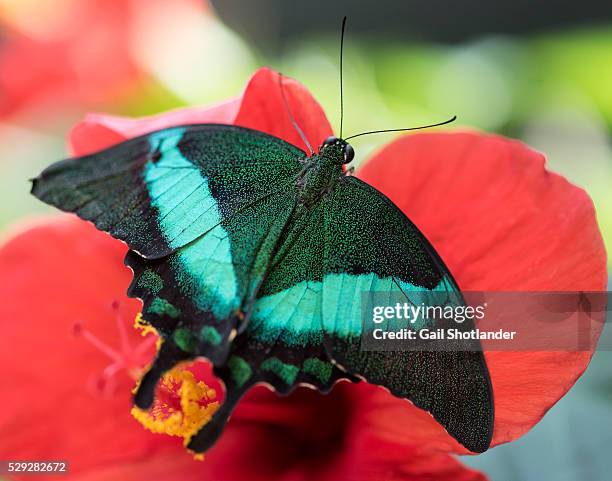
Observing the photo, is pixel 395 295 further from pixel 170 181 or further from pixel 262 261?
pixel 170 181

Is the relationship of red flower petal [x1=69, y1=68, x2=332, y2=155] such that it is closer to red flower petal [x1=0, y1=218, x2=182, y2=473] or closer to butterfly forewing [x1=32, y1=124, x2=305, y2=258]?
butterfly forewing [x1=32, y1=124, x2=305, y2=258]

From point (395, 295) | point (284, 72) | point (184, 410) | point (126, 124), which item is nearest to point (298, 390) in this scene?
point (184, 410)

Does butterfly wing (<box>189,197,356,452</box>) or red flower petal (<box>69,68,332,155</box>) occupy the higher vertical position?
red flower petal (<box>69,68,332,155</box>)

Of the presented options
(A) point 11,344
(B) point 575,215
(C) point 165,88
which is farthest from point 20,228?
(B) point 575,215

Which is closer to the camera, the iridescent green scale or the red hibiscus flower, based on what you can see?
the iridescent green scale

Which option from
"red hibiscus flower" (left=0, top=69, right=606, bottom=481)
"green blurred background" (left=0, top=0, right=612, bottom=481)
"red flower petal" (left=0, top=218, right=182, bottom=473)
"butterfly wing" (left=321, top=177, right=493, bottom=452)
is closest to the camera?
"butterfly wing" (left=321, top=177, right=493, bottom=452)

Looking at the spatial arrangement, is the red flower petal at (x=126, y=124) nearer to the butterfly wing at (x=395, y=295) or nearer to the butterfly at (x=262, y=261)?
the butterfly at (x=262, y=261)

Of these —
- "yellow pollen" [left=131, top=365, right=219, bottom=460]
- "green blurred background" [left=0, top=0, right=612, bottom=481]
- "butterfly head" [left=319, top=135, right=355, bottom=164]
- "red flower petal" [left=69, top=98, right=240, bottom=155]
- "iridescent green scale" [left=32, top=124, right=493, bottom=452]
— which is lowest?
"yellow pollen" [left=131, top=365, right=219, bottom=460]

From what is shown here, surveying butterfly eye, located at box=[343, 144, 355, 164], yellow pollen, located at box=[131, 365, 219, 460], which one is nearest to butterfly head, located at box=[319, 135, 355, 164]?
butterfly eye, located at box=[343, 144, 355, 164]

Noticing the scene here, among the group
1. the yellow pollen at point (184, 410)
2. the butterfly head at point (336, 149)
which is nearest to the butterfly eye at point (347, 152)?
the butterfly head at point (336, 149)
